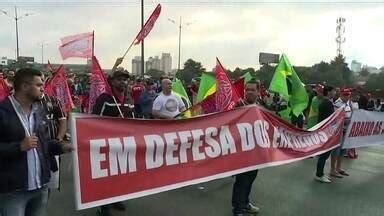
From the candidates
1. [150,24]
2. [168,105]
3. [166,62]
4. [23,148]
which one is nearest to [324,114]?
[168,105]

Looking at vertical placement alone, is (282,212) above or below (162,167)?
below

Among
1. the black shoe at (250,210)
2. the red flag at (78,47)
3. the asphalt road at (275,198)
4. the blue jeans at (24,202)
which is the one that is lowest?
the asphalt road at (275,198)

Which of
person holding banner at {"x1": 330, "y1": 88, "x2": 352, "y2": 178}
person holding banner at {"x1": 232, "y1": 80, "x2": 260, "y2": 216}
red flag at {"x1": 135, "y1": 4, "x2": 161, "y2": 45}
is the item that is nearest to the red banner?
person holding banner at {"x1": 232, "y1": 80, "x2": 260, "y2": 216}

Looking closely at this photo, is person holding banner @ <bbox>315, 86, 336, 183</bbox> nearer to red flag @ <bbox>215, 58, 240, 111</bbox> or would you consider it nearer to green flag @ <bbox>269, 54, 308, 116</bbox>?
green flag @ <bbox>269, 54, 308, 116</bbox>

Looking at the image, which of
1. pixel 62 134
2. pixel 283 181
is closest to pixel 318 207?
pixel 283 181

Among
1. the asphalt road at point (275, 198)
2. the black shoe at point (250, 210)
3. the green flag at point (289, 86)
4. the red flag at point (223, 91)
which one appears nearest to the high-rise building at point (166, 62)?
the green flag at point (289, 86)

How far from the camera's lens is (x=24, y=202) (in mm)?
3695

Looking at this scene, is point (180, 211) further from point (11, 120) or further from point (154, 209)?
point (11, 120)

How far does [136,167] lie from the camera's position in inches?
193

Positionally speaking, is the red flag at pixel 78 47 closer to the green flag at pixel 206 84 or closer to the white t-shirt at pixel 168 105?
the green flag at pixel 206 84

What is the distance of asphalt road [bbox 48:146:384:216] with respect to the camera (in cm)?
656

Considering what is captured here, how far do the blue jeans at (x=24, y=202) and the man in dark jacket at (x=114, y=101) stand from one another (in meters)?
1.95

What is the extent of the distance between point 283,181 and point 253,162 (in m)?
2.67

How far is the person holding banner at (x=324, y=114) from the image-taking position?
859 centimetres
